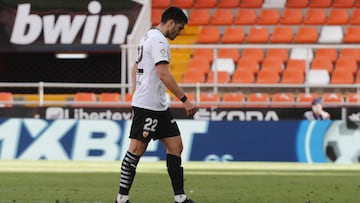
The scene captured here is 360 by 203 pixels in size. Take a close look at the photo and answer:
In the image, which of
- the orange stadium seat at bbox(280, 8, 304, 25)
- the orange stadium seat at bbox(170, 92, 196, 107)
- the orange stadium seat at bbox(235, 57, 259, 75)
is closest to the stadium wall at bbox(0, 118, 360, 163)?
the orange stadium seat at bbox(170, 92, 196, 107)

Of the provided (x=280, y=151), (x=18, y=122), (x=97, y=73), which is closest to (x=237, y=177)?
(x=280, y=151)

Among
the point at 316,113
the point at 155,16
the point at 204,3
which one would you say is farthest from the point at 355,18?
the point at 316,113

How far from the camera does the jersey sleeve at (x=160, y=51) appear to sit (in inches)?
404

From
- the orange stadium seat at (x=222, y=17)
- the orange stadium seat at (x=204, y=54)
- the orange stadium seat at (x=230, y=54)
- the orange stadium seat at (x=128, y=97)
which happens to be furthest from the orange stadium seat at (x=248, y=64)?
the orange stadium seat at (x=128, y=97)

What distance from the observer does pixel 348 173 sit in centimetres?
1777

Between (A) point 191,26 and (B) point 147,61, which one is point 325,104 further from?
(B) point 147,61

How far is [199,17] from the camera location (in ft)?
103

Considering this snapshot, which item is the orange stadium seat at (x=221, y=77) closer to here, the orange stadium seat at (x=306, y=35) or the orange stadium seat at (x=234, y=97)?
the orange stadium seat at (x=234, y=97)

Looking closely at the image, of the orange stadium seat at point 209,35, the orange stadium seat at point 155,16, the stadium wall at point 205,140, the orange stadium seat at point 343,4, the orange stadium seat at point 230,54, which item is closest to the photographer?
the stadium wall at point 205,140

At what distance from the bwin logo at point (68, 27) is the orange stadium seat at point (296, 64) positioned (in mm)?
4736

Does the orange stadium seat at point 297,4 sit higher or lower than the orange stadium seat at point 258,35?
higher

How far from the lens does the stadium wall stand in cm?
2153

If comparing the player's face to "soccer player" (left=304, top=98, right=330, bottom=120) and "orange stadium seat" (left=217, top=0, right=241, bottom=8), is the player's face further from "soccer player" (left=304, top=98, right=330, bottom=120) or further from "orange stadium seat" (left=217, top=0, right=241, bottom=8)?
"orange stadium seat" (left=217, top=0, right=241, bottom=8)

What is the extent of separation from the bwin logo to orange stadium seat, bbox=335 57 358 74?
599 centimetres
